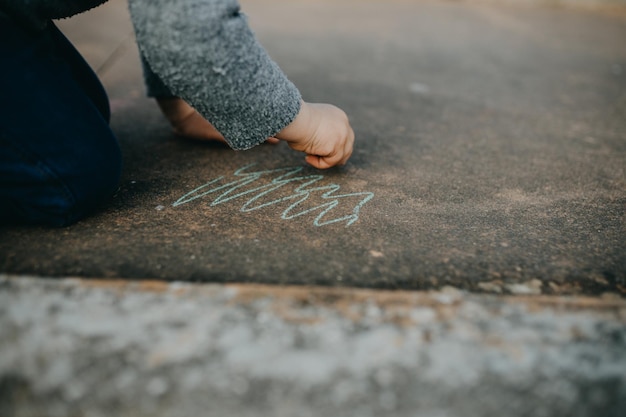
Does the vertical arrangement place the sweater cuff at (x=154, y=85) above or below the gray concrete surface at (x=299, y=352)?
above

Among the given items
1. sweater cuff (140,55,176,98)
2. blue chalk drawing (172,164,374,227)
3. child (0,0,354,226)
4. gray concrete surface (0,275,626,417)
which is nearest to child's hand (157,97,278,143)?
sweater cuff (140,55,176,98)

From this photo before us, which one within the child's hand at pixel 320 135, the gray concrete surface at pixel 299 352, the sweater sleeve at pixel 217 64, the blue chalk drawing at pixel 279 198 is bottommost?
the gray concrete surface at pixel 299 352

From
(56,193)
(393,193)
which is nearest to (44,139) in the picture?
(56,193)

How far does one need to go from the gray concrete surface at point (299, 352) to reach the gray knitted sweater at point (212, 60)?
14.1 inches

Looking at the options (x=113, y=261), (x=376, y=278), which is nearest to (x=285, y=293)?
(x=376, y=278)

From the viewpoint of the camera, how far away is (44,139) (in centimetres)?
98

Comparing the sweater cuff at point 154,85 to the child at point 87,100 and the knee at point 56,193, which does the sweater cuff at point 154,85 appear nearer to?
the child at point 87,100

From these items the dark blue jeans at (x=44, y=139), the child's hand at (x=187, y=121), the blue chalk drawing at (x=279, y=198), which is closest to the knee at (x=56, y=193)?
the dark blue jeans at (x=44, y=139)

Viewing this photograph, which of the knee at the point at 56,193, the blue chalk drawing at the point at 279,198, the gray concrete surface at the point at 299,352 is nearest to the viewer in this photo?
the gray concrete surface at the point at 299,352

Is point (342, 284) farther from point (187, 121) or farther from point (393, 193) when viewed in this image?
point (187, 121)

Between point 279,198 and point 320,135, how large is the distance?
18 centimetres

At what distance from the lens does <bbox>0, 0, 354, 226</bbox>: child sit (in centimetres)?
89

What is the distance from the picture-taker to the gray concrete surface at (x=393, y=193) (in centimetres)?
93

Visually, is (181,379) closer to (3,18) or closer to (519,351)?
(519,351)
